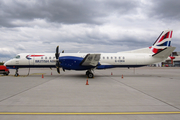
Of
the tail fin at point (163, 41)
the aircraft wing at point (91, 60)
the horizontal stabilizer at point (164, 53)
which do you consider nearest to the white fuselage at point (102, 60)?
the horizontal stabilizer at point (164, 53)

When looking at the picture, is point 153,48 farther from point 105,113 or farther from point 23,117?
point 23,117

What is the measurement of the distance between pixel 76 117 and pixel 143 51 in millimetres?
18311

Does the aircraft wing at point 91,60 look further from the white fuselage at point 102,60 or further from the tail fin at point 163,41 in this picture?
the tail fin at point 163,41

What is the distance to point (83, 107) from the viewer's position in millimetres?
5508

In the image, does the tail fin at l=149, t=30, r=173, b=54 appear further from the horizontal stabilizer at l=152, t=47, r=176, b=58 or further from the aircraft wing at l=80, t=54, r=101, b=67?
the aircraft wing at l=80, t=54, r=101, b=67

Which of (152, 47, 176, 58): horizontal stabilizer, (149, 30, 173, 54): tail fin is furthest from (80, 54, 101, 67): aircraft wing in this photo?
(149, 30, 173, 54): tail fin

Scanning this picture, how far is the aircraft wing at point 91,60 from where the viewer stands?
14992mm

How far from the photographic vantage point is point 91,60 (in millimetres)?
15555

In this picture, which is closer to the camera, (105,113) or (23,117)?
(23,117)

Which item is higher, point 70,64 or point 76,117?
point 70,64

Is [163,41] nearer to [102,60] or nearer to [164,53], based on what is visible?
[164,53]

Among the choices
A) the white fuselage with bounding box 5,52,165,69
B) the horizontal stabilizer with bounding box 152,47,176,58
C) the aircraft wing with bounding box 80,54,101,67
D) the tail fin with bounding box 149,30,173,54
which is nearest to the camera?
the aircraft wing with bounding box 80,54,101,67

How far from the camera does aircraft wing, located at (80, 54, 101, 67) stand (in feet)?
Result: 49.2

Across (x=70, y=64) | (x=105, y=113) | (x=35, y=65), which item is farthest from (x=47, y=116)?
(x=35, y=65)
